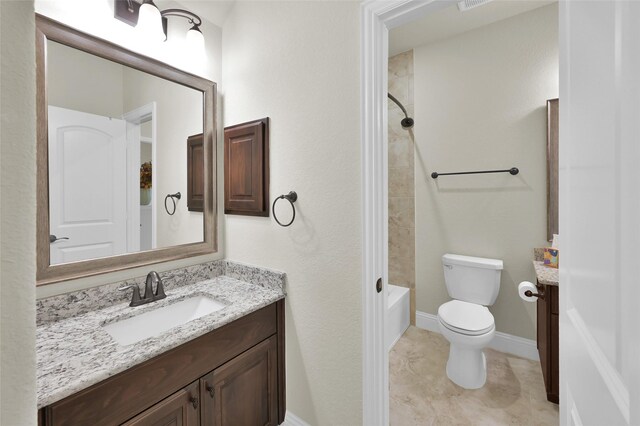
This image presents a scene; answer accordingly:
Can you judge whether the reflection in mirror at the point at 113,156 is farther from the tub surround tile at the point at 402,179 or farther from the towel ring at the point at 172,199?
the tub surround tile at the point at 402,179

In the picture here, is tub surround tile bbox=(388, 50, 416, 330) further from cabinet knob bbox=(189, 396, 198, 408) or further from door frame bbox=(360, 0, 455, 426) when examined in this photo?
cabinet knob bbox=(189, 396, 198, 408)

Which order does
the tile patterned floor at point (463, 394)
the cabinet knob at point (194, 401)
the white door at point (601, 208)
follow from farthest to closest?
the tile patterned floor at point (463, 394), the cabinet knob at point (194, 401), the white door at point (601, 208)

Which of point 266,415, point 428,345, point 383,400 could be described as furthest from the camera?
point 428,345

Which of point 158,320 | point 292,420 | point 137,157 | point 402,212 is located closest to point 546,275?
point 402,212

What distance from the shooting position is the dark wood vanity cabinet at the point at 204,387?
0.90 metres

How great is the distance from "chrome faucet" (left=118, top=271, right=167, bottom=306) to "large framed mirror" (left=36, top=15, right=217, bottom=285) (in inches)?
4.5

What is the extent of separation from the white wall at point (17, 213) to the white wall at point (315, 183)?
1.10 metres

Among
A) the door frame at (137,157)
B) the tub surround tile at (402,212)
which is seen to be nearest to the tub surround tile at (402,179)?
the tub surround tile at (402,212)

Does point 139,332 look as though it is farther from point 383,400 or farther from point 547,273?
point 547,273

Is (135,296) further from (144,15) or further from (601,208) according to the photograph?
(601,208)

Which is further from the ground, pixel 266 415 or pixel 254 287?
pixel 254 287

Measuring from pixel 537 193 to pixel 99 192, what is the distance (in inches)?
111

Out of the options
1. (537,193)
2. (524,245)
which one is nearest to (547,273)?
(524,245)

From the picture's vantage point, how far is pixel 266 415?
4.84ft
